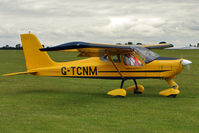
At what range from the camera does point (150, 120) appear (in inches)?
317

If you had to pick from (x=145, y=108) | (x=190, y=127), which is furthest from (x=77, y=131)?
(x=145, y=108)

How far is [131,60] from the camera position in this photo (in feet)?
41.4

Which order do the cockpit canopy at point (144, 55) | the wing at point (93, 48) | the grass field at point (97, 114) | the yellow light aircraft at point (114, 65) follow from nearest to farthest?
1. the grass field at point (97, 114)
2. the wing at point (93, 48)
3. the yellow light aircraft at point (114, 65)
4. the cockpit canopy at point (144, 55)

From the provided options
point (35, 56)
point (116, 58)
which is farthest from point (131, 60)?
point (35, 56)

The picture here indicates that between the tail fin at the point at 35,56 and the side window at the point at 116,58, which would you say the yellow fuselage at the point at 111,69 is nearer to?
the side window at the point at 116,58

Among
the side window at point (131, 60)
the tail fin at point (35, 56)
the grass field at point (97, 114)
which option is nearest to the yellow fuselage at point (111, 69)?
the side window at point (131, 60)

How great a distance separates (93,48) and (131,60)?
1.87 meters

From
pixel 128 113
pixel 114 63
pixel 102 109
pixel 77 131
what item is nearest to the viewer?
pixel 77 131

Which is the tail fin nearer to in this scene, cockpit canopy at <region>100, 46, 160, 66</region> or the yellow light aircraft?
the yellow light aircraft

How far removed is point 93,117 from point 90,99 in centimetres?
344

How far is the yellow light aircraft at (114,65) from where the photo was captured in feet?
39.5

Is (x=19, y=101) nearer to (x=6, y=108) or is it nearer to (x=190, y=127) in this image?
(x=6, y=108)

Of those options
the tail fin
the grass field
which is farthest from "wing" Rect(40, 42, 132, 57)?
the tail fin

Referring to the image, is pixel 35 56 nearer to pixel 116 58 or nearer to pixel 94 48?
pixel 94 48
